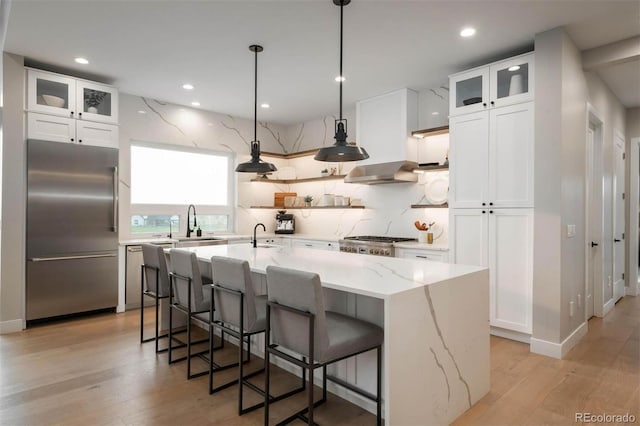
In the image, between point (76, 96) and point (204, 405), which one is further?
point (76, 96)

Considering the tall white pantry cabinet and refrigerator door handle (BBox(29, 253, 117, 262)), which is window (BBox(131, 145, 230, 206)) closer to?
refrigerator door handle (BBox(29, 253, 117, 262))

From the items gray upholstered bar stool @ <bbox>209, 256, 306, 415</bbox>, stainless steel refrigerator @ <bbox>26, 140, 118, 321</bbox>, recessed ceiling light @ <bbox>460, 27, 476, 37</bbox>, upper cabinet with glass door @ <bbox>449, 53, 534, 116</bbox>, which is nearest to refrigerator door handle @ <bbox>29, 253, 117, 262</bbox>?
stainless steel refrigerator @ <bbox>26, 140, 118, 321</bbox>

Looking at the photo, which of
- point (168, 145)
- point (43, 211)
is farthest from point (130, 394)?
point (168, 145)

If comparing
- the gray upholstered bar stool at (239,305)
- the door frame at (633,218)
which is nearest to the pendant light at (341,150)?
the gray upholstered bar stool at (239,305)

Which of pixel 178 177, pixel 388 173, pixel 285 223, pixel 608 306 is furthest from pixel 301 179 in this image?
pixel 608 306

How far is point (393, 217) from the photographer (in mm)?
5312

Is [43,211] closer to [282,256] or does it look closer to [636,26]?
[282,256]

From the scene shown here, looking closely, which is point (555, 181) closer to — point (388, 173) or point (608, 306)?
point (388, 173)

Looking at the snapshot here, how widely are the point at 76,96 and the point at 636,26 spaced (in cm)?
554

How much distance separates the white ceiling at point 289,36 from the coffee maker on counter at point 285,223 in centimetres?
252

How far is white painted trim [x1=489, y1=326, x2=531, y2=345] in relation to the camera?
11.6 feet

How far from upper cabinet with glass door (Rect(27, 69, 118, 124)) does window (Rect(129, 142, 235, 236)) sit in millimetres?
770

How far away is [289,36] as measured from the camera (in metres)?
3.34

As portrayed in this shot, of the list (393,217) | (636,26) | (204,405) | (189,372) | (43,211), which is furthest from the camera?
(393,217)
